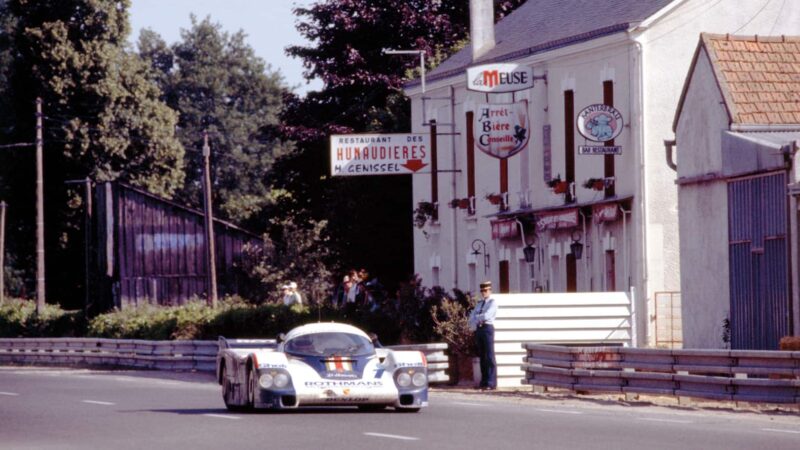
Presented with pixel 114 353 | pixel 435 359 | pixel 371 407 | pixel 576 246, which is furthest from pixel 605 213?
pixel 371 407

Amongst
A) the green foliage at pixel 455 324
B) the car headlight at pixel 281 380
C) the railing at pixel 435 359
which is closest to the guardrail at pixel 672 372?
the railing at pixel 435 359

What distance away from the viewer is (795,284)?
30.1m

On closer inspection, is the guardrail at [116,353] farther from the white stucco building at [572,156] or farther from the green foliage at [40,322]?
the white stucco building at [572,156]

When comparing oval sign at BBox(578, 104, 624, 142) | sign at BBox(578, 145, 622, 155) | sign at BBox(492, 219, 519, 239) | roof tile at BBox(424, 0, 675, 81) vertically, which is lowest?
sign at BBox(492, 219, 519, 239)

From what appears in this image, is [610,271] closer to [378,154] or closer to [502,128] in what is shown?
[502,128]

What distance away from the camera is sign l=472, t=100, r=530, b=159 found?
42.4 meters

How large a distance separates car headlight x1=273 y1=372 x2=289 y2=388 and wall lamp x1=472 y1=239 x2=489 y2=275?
27098mm

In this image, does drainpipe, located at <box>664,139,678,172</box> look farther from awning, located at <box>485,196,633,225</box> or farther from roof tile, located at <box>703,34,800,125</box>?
awning, located at <box>485,196,633,225</box>

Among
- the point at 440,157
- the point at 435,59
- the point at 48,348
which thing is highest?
the point at 435,59

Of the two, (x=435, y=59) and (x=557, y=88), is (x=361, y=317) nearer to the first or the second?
(x=557, y=88)

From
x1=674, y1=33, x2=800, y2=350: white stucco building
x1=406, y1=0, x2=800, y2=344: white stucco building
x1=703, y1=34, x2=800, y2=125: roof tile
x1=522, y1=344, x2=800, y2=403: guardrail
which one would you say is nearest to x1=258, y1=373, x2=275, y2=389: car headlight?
x1=522, y1=344, x2=800, y2=403: guardrail

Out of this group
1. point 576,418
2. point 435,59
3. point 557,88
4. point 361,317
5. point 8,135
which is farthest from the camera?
point 8,135

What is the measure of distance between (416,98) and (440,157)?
2.36 meters

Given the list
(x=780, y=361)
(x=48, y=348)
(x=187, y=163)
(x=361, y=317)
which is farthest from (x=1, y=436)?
(x=187, y=163)
